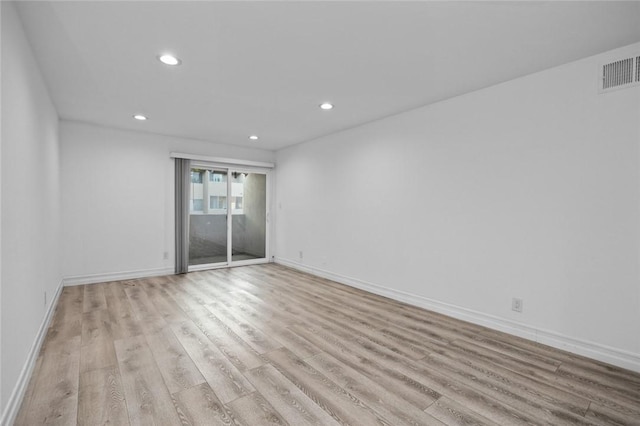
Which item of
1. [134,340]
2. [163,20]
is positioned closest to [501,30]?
[163,20]

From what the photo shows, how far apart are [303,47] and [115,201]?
13.8ft

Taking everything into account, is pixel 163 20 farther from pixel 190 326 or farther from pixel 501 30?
pixel 190 326

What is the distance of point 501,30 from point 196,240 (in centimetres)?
Result: 551

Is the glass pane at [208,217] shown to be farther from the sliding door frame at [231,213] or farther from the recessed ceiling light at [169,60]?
the recessed ceiling light at [169,60]

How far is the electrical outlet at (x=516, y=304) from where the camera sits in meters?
2.85

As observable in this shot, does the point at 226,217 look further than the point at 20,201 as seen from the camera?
Yes

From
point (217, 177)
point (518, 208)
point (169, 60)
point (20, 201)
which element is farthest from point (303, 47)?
point (217, 177)

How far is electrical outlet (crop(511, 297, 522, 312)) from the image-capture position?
2.85 meters

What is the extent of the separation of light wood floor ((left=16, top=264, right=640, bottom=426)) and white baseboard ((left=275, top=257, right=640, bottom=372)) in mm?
88

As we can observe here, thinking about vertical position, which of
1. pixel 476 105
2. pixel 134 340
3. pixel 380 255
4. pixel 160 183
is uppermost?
pixel 476 105

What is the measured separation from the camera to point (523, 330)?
2820mm

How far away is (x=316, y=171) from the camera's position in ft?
17.8

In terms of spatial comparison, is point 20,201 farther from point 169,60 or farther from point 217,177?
point 217,177

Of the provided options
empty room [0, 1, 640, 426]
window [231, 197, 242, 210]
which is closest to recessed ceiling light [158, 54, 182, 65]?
empty room [0, 1, 640, 426]
